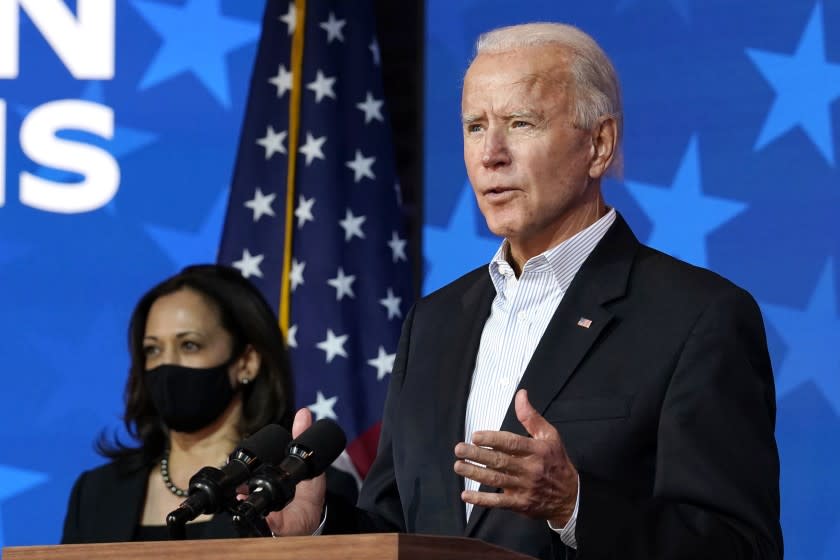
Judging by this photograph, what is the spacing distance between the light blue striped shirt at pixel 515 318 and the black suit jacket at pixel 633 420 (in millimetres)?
27

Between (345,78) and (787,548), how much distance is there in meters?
2.21

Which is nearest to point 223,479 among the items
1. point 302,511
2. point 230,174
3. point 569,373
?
point 302,511

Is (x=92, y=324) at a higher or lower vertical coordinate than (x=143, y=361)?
higher

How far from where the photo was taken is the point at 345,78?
4.83 m

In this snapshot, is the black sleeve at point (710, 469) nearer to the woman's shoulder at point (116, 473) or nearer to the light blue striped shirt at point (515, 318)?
the light blue striped shirt at point (515, 318)

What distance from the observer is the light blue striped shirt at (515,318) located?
2.44 m

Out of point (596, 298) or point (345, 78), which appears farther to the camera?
point (345, 78)

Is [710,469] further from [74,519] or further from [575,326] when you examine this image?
[74,519]

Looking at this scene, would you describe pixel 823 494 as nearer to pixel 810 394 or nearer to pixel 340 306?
pixel 810 394

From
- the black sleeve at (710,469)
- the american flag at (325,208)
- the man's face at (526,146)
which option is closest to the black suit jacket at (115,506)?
the american flag at (325,208)

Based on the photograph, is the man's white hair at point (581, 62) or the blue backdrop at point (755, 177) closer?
the man's white hair at point (581, 62)

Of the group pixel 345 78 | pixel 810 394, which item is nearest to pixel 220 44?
pixel 345 78

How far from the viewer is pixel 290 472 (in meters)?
1.99

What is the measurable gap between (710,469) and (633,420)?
0.52 feet
